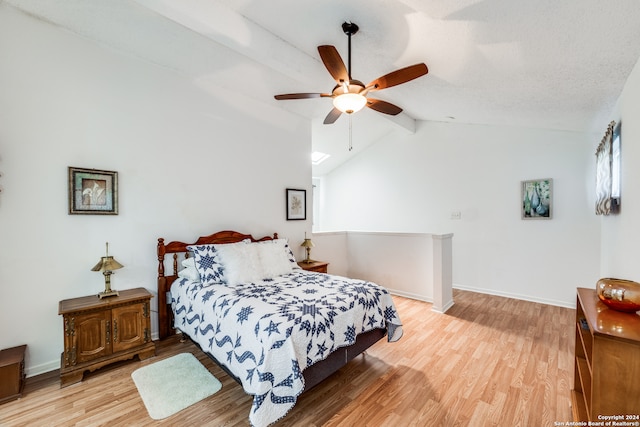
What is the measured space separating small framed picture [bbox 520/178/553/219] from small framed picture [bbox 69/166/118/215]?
5.41m

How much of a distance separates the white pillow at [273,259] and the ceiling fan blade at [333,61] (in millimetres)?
1978

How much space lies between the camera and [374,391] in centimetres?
217

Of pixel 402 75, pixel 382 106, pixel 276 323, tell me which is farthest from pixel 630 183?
pixel 276 323

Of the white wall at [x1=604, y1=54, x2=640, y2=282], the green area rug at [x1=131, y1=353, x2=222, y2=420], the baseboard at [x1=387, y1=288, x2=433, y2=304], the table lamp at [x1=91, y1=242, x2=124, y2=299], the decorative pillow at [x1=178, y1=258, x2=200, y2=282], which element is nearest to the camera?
the white wall at [x1=604, y1=54, x2=640, y2=282]

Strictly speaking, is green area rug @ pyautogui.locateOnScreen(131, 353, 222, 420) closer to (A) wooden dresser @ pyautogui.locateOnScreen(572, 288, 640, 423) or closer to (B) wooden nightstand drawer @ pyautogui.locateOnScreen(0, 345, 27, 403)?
(B) wooden nightstand drawer @ pyautogui.locateOnScreen(0, 345, 27, 403)

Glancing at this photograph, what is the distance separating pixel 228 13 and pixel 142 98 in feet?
4.33

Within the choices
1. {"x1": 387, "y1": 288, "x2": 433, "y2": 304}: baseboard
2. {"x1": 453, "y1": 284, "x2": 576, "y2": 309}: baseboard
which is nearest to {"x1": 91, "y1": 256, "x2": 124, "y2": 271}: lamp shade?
{"x1": 387, "y1": 288, "x2": 433, "y2": 304}: baseboard

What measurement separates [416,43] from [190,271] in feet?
9.91

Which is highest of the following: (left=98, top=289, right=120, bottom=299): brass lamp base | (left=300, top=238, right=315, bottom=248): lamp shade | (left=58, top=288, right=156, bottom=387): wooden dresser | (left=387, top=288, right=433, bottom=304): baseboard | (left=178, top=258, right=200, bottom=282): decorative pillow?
(left=300, top=238, right=315, bottom=248): lamp shade

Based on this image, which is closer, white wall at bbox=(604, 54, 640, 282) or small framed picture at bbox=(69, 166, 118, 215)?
white wall at bbox=(604, 54, 640, 282)

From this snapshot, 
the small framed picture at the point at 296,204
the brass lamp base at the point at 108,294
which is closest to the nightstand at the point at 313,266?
the small framed picture at the point at 296,204

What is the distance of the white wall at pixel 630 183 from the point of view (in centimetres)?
186

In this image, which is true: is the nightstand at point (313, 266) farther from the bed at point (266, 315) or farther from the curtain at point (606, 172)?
the curtain at point (606, 172)

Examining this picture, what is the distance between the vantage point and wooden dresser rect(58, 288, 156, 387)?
226 cm
